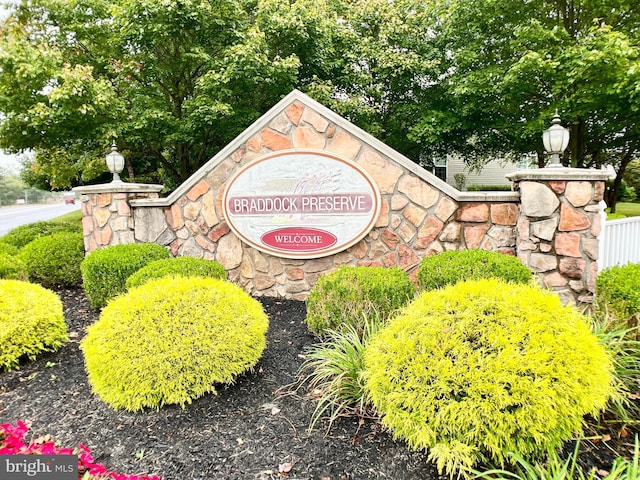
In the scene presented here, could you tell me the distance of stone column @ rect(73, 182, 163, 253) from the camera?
5.06 meters

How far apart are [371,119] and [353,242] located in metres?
6.60

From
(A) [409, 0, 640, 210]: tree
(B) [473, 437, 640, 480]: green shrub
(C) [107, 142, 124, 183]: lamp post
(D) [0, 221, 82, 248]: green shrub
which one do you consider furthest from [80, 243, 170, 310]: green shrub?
(A) [409, 0, 640, 210]: tree

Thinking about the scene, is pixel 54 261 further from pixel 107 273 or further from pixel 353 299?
pixel 353 299

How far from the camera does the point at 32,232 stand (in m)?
7.48

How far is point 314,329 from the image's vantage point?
3512 millimetres

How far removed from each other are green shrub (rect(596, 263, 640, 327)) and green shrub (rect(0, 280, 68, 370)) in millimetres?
4586

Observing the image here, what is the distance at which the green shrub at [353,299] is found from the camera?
333 cm

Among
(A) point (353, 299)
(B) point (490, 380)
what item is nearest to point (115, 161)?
(A) point (353, 299)

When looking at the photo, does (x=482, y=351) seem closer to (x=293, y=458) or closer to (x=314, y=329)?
(x=293, y=458)

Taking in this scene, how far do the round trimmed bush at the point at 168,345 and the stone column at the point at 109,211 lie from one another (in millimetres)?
2606

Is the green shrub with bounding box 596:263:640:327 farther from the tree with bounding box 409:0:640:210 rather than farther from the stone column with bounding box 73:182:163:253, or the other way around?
Answer: the stone column with bounding box 73:182:163:253

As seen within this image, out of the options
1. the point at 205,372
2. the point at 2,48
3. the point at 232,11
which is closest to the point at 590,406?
the point at 205,372

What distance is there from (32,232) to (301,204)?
599cm

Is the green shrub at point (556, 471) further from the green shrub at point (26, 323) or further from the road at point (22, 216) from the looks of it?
the road at point (22, 216)
